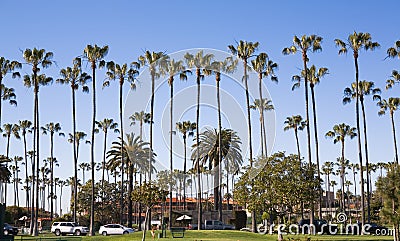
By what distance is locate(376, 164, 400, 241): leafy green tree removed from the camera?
36969mm

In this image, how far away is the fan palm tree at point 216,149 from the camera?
85000 millimetres

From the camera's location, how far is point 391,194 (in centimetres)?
3781

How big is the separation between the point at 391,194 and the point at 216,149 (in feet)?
158

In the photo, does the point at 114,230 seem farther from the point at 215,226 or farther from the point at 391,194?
the point at 391,194

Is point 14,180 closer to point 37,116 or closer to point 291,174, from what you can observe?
point 37,116

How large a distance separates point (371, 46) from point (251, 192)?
21.4m

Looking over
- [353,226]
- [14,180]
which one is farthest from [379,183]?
[14,180]

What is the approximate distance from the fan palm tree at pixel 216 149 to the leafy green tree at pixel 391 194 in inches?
1794

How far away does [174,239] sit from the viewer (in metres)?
48.4

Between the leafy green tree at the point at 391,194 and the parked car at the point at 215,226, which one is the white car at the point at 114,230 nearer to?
the parked car at the point at 215,226

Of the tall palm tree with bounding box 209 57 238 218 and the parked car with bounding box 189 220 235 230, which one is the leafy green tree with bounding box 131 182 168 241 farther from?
the tall palm tree with bounding box 209 57 238 218

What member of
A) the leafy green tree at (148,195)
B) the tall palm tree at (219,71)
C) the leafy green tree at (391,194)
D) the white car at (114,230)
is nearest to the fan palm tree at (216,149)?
the tall palm tree at (219,71)

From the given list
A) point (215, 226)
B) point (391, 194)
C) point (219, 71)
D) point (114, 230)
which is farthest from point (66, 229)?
point (391, 194)

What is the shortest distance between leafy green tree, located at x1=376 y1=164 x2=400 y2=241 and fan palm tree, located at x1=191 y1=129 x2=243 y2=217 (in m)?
45.6
